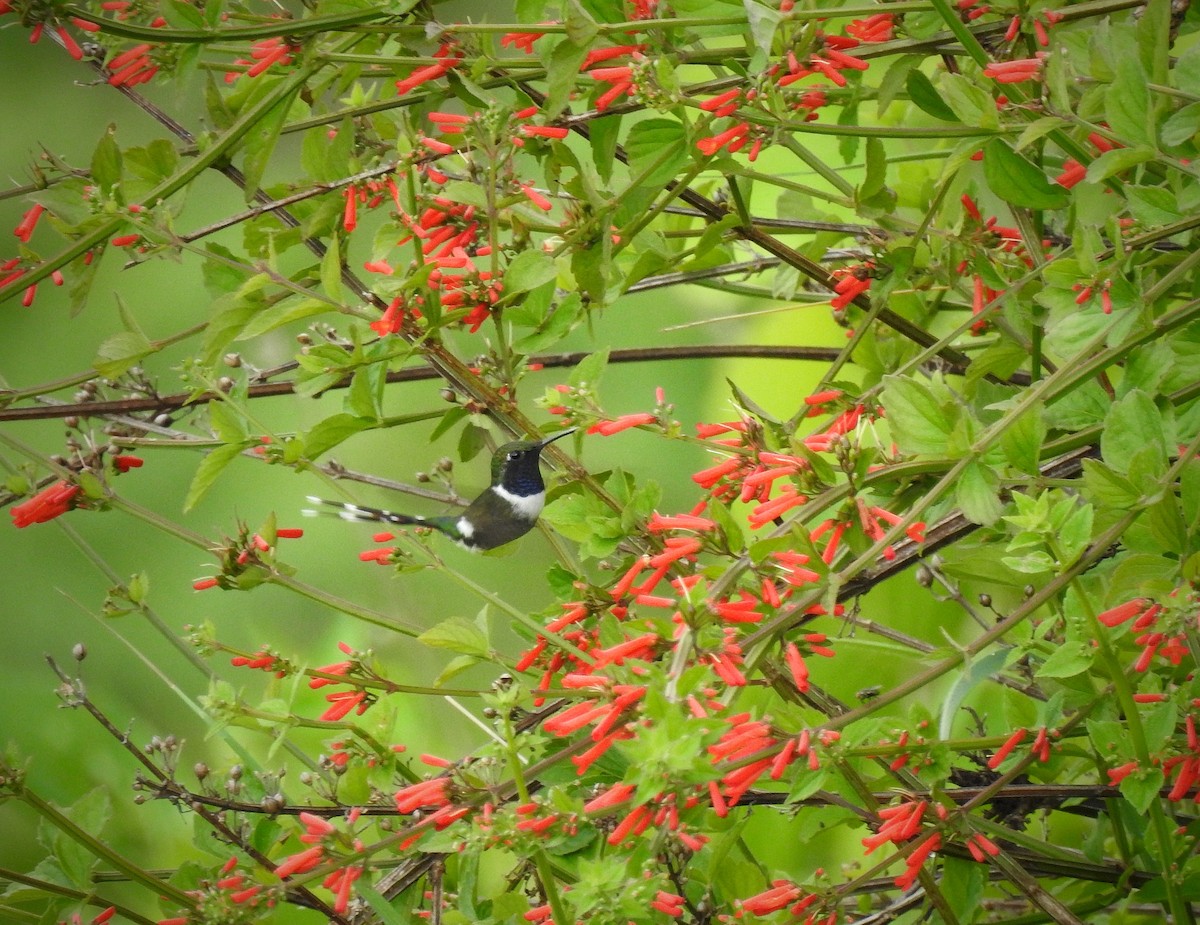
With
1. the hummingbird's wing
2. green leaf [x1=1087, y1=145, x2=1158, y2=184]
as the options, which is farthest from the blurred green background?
green leaf [x1=1087, y1=145, x2=1158, y2=184]

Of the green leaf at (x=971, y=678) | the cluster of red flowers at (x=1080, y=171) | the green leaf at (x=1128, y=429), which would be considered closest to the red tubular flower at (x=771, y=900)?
the green leaf at (x=971, y=678)

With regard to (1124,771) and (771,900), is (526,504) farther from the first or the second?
(1124,771)

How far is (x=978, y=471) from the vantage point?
80 cm

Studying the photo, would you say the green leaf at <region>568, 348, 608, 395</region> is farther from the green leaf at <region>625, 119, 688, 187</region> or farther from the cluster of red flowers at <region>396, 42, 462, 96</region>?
the cluster of red flowers at <region>396, 42, 462, 96</region>

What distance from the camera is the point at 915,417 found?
2.67 feet

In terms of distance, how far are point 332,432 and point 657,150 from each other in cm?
37

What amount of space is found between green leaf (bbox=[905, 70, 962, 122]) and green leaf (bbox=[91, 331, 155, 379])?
2.48 ft

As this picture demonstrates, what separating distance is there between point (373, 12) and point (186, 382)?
394 mm

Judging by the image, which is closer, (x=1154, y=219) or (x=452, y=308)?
(x=1154, y=219)

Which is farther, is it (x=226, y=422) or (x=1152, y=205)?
(x=226, y=422)

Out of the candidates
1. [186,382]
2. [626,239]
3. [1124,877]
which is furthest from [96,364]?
[1124,877]

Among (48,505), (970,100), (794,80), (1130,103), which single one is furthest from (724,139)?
(48,505)

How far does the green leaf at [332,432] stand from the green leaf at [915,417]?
0.45 m

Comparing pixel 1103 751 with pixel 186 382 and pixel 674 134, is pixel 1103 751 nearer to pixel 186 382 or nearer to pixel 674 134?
pixel 674 134
